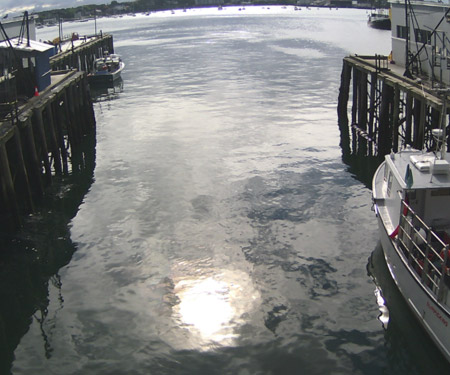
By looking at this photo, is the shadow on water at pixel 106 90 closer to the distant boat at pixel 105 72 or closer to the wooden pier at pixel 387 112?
the distant boat at pixel 105 72

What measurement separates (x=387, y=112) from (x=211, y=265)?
1824 cm

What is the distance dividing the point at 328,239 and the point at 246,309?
6.22 m

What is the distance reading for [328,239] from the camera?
74.0 feet

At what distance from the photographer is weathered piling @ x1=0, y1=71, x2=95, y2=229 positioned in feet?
77.1

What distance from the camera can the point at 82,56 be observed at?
75500 millimetres

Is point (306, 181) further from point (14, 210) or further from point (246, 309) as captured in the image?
point (14, 210)

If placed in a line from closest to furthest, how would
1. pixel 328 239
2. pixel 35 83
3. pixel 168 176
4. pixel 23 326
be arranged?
pixel 23 326 → pixel 328 239 → pixel 168 176 → pixel 35 83

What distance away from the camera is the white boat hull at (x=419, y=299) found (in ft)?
46.4

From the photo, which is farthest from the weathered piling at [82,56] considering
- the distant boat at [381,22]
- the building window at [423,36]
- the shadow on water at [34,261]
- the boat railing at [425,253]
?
the distant boat at [381,22]

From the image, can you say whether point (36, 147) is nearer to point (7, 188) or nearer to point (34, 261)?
point (7, 188)

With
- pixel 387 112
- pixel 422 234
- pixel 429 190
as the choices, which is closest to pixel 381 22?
pixel 387 112

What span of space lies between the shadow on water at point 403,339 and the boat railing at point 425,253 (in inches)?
66.3

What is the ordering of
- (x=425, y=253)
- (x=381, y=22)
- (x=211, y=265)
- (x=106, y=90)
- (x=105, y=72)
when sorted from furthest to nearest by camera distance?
1. (x=381, y=22)
2. (x=105, y=72)
3. (x=106, y=90)
4. (x=211, y=265)
5. (x=425, y=253)

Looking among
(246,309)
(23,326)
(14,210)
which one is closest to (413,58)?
(246,309)
